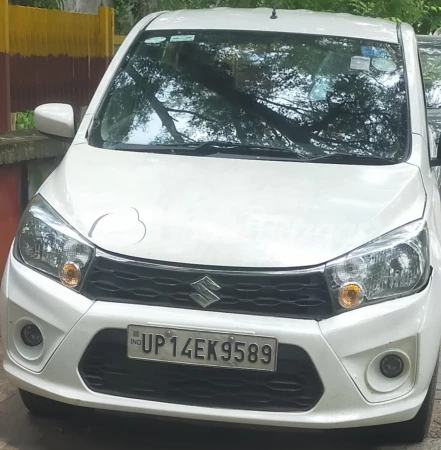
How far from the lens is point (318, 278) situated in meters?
3.29

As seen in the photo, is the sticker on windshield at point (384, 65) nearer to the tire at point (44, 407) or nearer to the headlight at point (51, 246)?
the headlight at point (51, 246)

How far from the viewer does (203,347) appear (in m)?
3.27

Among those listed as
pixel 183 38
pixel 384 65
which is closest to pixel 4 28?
pixel 183 38

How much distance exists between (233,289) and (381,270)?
57 centimetres

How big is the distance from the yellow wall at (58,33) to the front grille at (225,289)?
3239mm

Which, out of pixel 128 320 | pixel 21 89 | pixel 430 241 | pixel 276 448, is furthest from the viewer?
pixel 21 89

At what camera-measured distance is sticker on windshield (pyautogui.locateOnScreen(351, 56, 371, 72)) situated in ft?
15.0

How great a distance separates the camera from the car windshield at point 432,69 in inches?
296

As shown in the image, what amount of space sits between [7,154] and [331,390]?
3.13 m

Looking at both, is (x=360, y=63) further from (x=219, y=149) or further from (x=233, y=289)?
(x=233, y=289)

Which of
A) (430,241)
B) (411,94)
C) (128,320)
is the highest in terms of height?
(411,94)

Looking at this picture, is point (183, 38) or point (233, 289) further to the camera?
point (183, 38)

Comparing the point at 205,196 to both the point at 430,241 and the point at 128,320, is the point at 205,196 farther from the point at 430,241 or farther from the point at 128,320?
the point at 430,241

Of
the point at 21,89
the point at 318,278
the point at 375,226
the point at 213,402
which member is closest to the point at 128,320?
the point at 213,402
